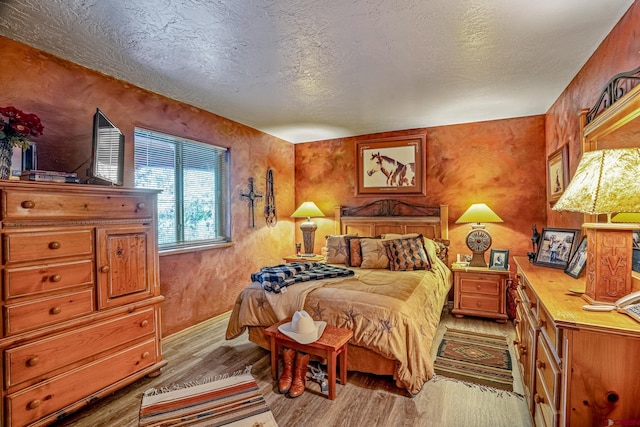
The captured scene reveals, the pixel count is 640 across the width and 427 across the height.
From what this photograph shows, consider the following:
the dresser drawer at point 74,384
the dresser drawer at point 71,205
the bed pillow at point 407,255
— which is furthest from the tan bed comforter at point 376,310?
the dresser drawer at point 71,205

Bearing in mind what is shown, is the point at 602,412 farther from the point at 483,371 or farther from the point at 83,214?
the point at 83,214

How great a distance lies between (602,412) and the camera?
1.14 m

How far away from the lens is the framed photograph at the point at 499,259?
359cm

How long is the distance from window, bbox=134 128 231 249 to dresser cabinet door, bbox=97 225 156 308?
0.72 metres

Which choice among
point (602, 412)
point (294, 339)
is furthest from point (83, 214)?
point (602, 412)

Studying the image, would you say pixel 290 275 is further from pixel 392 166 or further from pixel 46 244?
pixel 392 166

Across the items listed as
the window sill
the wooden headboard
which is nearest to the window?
the window sill

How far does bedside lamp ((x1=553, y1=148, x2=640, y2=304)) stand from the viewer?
4.14 ft

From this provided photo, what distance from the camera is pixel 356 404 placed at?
6.73 ft

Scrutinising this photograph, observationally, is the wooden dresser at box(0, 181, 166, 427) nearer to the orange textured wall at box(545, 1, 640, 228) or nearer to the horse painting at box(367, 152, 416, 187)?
the horse painting at box(367, 152, 416, 187)

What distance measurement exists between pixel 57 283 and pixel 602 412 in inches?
110

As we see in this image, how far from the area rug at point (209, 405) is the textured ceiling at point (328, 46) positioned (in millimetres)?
2479

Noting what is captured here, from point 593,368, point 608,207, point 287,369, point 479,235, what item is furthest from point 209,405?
point 479,235

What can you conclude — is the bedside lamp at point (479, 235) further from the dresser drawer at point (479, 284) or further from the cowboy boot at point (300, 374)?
the cowboy boot at point (300, 374)
